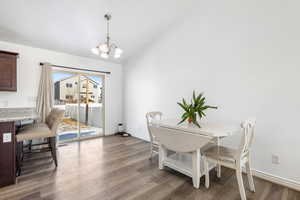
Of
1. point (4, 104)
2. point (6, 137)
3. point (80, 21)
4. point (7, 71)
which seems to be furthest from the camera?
point (4, 104)

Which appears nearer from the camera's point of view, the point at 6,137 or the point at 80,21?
the point at 6,137

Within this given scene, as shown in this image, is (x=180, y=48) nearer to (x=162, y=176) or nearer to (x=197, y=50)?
(x=197, y=50)

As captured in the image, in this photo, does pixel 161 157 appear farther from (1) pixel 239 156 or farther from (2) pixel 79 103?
(2) pixel 79 103

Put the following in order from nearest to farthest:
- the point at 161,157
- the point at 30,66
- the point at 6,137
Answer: the point at 6,137 → the point at 161,157 → the point at 30,66

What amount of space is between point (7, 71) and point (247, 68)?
14.0ft

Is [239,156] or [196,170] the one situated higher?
[239,156]

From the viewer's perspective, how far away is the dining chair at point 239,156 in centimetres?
165

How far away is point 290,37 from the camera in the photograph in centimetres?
202

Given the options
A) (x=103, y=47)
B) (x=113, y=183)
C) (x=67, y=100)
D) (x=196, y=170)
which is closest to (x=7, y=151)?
(x=113, y=183)

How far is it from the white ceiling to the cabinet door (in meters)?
0.50

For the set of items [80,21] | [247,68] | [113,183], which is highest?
[80,21]

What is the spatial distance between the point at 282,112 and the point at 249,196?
49.8 inches

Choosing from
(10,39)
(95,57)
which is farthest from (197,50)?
(10,39)

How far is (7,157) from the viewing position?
1.95m
